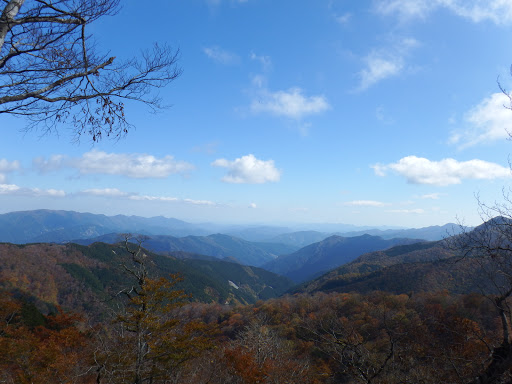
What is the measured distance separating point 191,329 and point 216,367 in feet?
28.1

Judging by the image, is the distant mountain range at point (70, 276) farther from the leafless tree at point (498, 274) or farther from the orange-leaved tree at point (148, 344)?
the leafless tree at point (498, 274)

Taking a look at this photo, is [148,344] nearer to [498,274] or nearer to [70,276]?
[498,274]

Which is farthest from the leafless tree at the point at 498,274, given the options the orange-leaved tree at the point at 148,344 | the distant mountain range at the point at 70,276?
the distant mountain range at the point at 70,276

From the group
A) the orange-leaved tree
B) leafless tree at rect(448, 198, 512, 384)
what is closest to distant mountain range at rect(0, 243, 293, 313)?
the orange-leaved tree

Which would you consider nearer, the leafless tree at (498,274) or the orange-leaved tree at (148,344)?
the leafless tree at (498,274)

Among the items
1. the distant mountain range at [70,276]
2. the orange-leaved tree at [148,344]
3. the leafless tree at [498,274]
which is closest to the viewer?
the leafless tree at [498,274]

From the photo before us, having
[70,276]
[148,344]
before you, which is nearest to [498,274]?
[148,344]

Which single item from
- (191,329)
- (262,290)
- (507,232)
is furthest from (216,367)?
Result: (262,290)

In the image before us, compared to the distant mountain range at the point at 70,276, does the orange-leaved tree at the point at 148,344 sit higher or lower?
higher

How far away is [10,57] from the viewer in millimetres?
3086

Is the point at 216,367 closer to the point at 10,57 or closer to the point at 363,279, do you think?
the point at 10,57

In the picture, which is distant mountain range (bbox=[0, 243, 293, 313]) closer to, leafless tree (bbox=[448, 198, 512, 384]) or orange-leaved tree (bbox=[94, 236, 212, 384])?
orange-leaved tree (bbox=[94, 236, 212, 384])

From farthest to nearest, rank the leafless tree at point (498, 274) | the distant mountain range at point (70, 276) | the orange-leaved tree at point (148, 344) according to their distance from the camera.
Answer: the distant mountain range at point (70, 276), the orange-leaved tree at point (148, 344), the leafless tree at point (498, 274)

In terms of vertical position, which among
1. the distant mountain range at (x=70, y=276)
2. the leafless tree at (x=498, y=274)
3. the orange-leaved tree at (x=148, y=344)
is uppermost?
the leafless tree at (x=498, y=274)
